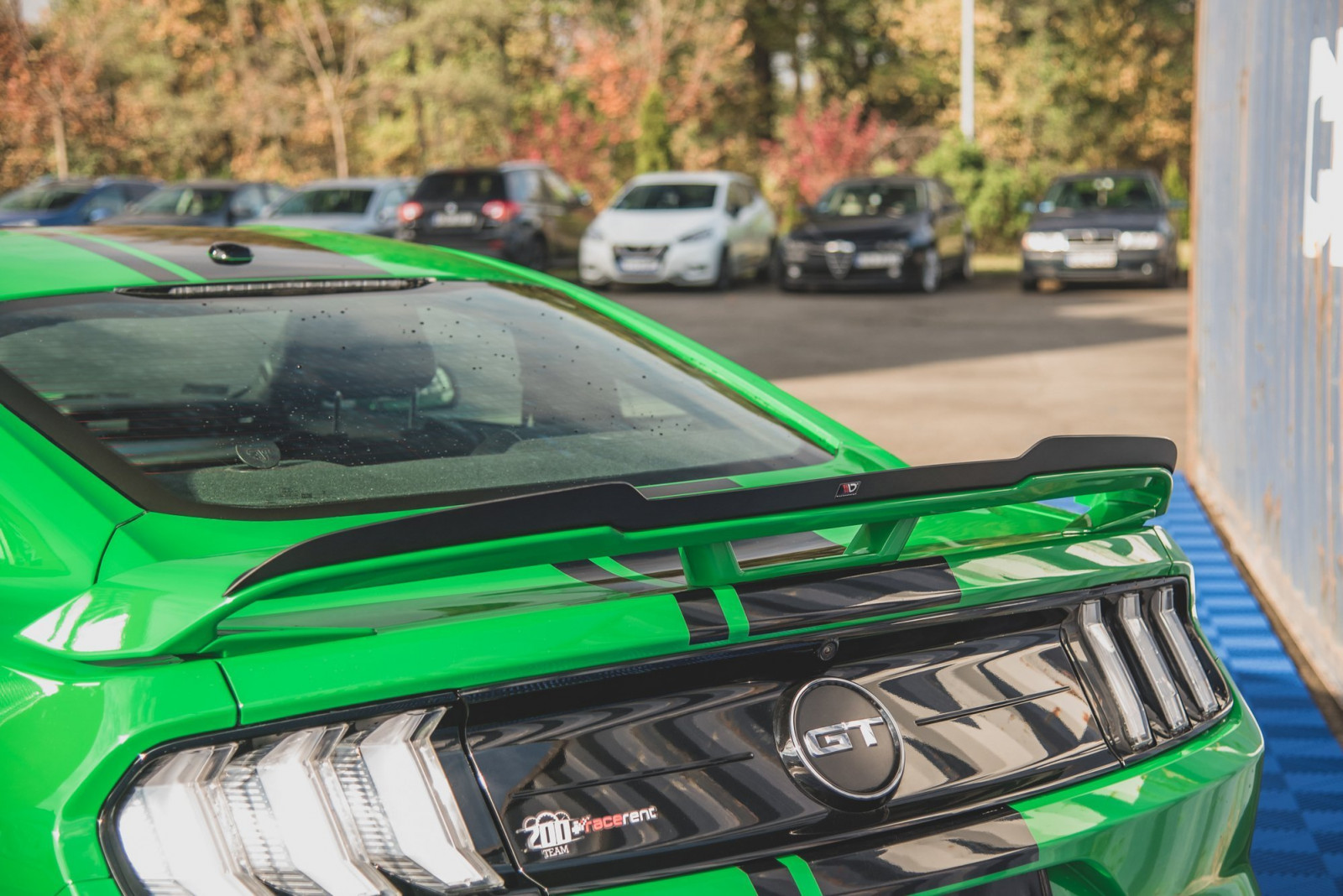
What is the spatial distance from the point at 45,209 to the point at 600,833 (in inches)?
1099

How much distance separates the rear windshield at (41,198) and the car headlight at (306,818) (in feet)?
91.2

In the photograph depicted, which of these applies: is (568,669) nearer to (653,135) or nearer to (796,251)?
(796,251)

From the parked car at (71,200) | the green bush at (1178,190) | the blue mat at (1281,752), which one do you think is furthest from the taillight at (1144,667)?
the green bush at (1178,190)

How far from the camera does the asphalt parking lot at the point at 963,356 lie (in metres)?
10.0

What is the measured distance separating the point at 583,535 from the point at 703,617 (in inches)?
7.5

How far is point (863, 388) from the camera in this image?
11781 millimetres

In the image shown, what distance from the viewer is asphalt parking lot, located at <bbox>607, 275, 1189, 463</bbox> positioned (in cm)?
1003

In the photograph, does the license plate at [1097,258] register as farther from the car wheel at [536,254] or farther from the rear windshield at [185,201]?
the rear windshield at [185,201]

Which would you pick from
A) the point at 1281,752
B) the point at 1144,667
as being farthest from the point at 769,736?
the point at 1281,752

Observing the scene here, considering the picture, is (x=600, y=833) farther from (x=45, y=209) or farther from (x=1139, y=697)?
(x=45, y=209)

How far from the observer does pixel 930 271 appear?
66.2 ft

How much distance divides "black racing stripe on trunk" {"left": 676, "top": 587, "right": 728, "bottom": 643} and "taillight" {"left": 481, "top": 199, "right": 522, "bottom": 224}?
19.2 m

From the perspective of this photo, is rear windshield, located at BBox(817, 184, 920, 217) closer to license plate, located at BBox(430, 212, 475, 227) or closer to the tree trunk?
license plate, located at BBox(430, 212, 475, 227)

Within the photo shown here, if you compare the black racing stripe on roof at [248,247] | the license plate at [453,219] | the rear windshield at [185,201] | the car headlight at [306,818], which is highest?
the black racing stripe on roof at [248,247]
